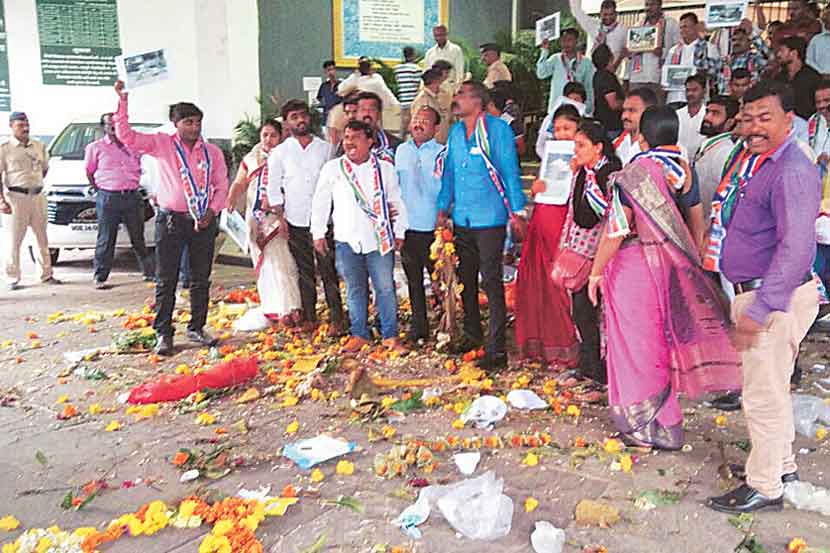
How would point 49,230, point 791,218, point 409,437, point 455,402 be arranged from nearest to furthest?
1. point 791,218
2. point 409,437
3. point 455,402
4. point 49,230

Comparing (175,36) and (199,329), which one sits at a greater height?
(175,36)

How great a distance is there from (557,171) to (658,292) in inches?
70.7

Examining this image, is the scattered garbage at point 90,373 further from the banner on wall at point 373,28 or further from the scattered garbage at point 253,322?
the banner on wall at point 373,28

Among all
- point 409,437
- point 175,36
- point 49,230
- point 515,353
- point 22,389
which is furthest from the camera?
point 175,36

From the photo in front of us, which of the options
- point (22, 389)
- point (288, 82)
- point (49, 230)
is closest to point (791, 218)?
point (22, 389)

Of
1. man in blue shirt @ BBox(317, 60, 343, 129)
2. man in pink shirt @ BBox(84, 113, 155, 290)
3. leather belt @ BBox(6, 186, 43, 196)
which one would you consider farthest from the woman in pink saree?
man in blue shirt @ BBox(317, 60, 343, 129)

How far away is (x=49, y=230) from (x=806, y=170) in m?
9.60

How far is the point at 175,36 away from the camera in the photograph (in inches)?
621

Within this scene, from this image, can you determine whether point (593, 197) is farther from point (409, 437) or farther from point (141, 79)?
point (141, 79)

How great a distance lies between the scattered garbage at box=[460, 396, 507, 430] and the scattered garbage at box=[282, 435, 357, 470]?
32.1 inches

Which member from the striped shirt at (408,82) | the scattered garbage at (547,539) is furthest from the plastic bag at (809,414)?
the striped shirt at (408,82)

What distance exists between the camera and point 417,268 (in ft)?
23.2

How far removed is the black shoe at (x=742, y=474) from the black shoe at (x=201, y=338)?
4.48 meters

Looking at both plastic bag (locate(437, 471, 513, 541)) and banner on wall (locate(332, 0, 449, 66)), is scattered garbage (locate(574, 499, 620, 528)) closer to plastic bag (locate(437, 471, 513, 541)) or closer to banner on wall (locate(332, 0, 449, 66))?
plastic bag (locate(437, 471, 513, 541))
